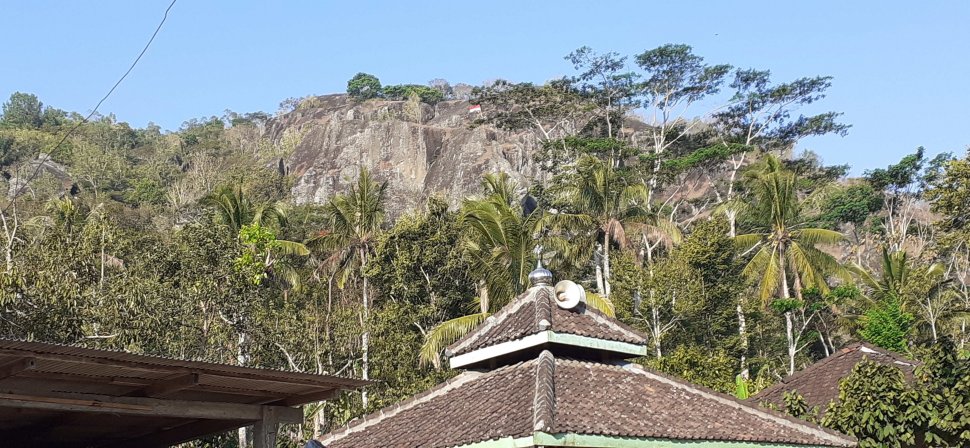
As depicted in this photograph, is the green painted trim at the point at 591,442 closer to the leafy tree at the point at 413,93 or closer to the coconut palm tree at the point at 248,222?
the coconut palm tree at the point at 248,222

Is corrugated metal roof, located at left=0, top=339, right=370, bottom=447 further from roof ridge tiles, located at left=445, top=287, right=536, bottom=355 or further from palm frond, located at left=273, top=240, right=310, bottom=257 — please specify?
palm frond, located at left=273, top=240, right=310, bottom=257

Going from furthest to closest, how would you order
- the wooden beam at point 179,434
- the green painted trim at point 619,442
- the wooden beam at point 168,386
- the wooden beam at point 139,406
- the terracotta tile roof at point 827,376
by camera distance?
the terracotta tile roof at point 827,376
the wooden beam at point 179,434
the green painted trim at point 619,442
the wooden beam at point 168,386
the wooden beam at point 139,406

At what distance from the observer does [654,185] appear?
3822cm

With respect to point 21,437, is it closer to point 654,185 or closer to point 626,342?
point 626,342

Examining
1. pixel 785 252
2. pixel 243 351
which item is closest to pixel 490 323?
pixel 243 351

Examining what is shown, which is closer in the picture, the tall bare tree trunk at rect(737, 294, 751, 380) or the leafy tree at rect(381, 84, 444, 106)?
the tall bare tree trunk at rect(737, 294, 751, 380)

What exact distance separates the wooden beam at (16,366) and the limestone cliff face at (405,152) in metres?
42.5

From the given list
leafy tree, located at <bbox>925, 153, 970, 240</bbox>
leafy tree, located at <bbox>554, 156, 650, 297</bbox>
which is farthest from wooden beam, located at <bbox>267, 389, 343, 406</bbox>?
leafy tree, located at <bbox>554, 156, 650, 297</bbox>

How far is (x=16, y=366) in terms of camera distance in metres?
6.38

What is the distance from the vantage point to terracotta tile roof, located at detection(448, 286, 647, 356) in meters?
10.8

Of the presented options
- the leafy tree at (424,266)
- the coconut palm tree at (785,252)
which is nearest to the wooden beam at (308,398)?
the leafy tree at (424,266)

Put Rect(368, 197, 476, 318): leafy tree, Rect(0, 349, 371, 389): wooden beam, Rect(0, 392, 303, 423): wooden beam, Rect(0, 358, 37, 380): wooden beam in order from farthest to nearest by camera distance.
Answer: Rect(368, 197, 476, 318): leafy tree
Rect(0, 392, 303, 423): wooden beam
Rect(0, 349, 371, 389): wooden beam
Rect(0, 358, 37, 380): wooden beam

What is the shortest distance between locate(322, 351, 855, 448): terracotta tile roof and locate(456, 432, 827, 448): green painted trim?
0.13 ft

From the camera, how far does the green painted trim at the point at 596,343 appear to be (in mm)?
10659
